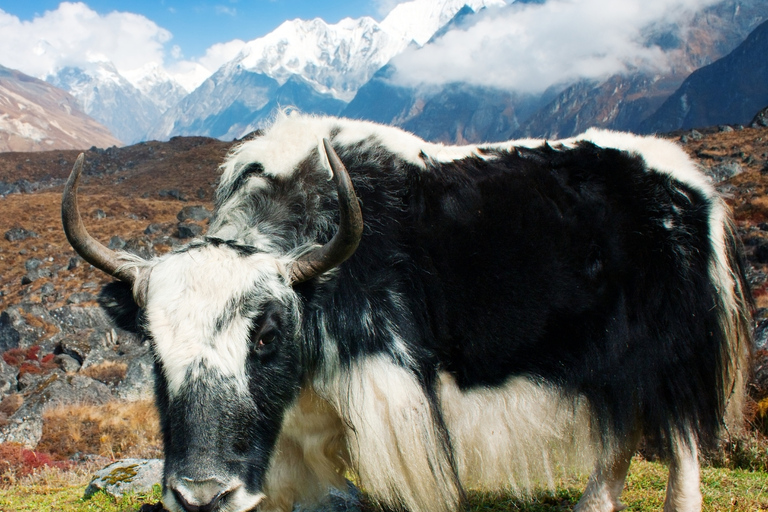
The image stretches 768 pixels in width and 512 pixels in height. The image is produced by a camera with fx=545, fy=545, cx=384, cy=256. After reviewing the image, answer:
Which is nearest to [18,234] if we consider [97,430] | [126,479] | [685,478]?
[97,430]

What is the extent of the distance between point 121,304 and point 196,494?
3.84ft

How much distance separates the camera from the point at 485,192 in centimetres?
274

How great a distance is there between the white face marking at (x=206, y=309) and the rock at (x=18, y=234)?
3636 centimetres

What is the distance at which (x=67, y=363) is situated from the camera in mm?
15211

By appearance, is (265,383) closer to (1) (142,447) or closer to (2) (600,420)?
(2) (600,420)

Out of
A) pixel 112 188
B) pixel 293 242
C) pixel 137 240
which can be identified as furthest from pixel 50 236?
pixel 293 242

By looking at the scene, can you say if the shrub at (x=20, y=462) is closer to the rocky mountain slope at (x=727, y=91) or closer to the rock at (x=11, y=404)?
the rock at (x=11, y=404)

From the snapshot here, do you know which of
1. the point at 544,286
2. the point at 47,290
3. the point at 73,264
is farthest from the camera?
the point at 73,264

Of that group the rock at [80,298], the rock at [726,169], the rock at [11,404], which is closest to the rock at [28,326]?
the rock at [80,298]

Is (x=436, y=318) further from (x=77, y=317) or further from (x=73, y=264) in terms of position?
(x=73, y=264)

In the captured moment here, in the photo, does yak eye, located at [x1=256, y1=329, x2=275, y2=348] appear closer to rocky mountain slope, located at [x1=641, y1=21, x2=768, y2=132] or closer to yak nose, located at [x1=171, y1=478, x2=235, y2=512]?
yak nose, located at [x1=171, y1=478, x2=235, y2=512]

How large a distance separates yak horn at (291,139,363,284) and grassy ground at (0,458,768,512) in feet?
6.04

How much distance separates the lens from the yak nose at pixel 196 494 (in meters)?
2.02

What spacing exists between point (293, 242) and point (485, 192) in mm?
985
